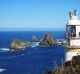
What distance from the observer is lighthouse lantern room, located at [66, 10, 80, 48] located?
63.8 ft

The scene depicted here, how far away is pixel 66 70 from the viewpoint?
58.6 feet

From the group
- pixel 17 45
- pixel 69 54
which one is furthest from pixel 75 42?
pixel 17 45

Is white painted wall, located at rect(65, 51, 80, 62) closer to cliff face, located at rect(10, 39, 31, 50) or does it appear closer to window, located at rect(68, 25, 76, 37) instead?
window, located at rect(68, 25, 76, 37)

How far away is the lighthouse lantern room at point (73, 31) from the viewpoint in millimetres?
19438

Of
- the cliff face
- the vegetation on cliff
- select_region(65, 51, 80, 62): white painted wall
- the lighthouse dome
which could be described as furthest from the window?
the cliff face

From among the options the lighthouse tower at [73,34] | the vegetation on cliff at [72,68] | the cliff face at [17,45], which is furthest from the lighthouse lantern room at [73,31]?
the cliff face at [17,45]

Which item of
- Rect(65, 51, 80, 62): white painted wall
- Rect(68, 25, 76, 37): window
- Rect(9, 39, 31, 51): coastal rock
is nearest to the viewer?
Rect(68, 25, 76, 37): window

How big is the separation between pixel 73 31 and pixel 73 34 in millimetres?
188

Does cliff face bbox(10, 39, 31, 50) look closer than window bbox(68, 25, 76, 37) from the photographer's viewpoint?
No

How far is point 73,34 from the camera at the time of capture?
774 inches

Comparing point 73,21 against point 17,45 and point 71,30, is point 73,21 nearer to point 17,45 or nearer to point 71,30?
point 71,30

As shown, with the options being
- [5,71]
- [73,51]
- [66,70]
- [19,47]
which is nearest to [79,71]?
[66,70]

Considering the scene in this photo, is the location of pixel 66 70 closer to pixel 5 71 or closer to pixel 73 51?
pixel 73 51

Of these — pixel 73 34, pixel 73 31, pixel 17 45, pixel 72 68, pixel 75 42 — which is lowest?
pixel 17 45
